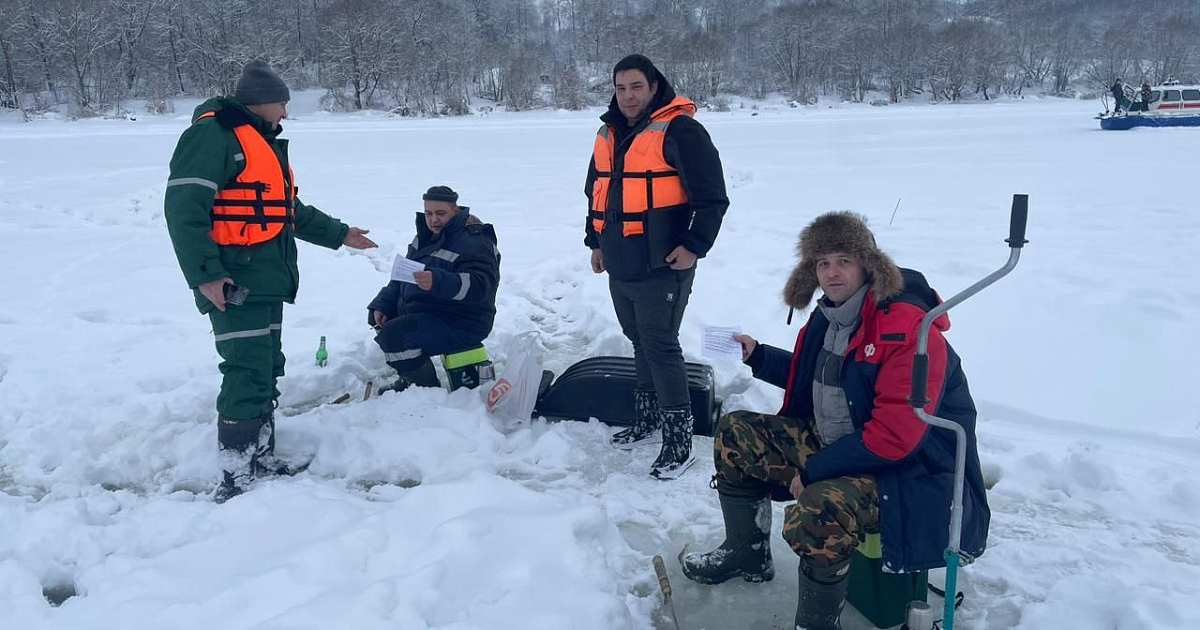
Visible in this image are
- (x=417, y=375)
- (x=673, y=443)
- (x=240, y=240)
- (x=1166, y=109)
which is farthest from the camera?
(x=1166, y=109)

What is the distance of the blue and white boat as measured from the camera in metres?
21.1

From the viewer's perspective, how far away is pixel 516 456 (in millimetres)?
3615

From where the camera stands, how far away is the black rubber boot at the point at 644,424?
3711mm

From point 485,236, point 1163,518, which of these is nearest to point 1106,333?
point 1163,518

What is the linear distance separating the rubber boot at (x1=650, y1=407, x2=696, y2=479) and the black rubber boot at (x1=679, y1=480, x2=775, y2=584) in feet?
2.40

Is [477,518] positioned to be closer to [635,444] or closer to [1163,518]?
[635,444]

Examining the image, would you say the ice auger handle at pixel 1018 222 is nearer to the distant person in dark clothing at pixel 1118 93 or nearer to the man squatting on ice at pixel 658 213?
the man squatting on ice at pixel 658 213

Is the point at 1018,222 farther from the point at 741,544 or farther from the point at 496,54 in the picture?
the point at 496,54

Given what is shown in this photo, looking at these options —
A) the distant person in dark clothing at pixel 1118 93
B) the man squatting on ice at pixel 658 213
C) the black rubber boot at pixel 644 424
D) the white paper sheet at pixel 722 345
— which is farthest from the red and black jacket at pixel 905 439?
the distant person in dark clothing at pixel 1118 93

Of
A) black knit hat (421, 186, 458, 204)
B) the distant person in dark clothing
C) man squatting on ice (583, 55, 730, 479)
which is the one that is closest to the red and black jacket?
man squatting on ice (583, 55, 730, 479)

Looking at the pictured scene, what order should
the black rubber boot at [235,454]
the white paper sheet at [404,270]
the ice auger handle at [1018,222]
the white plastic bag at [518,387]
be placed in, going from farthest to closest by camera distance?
the white plastic bag at [518,387] < the white paper sheet at [404,270] < the black rubber boot at [235,454] < the ice auger handle at [1018,222]

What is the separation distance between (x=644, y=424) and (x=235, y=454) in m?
1.81

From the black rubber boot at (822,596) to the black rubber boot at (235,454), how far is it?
7.57 ft

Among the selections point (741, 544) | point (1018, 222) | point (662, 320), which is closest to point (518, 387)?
point (662, 320)
